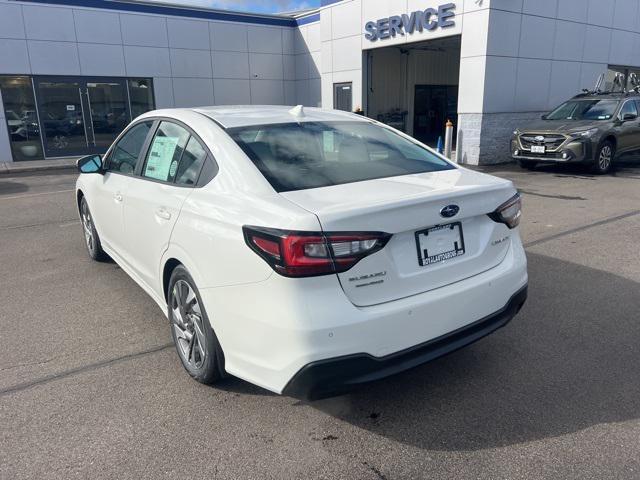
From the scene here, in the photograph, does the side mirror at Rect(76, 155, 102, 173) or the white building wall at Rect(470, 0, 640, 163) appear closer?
the side mirror at Rect(76, 155, 102, 173)

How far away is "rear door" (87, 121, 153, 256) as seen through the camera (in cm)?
412

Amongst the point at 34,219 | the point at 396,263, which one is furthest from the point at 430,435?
the point at 34,219

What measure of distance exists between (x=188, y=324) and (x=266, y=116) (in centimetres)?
148

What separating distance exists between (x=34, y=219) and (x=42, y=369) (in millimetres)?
5648

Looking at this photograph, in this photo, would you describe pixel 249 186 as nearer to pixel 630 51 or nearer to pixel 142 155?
pixel 142 155

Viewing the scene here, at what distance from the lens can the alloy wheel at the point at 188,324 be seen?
3.08m

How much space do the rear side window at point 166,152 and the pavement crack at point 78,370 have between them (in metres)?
1.21

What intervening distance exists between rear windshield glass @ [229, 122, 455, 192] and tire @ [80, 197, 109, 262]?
9.77 feet

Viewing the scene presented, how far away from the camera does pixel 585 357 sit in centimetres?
346

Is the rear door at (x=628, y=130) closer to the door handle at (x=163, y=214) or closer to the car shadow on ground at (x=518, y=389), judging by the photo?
the car shadow on ground at (x=518, y=389)

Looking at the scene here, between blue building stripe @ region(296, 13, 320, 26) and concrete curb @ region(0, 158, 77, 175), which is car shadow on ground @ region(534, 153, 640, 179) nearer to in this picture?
blue building stripe @ region(296, 13, 320, 26)

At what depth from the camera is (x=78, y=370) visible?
11.2ft

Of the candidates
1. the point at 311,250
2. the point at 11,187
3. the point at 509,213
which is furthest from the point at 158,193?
the point at 11,187

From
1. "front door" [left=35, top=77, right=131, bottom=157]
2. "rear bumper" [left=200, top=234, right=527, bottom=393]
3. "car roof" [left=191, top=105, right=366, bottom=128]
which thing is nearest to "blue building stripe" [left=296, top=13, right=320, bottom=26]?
"front door" [left=35, top=77, right=131, bottom=157]
